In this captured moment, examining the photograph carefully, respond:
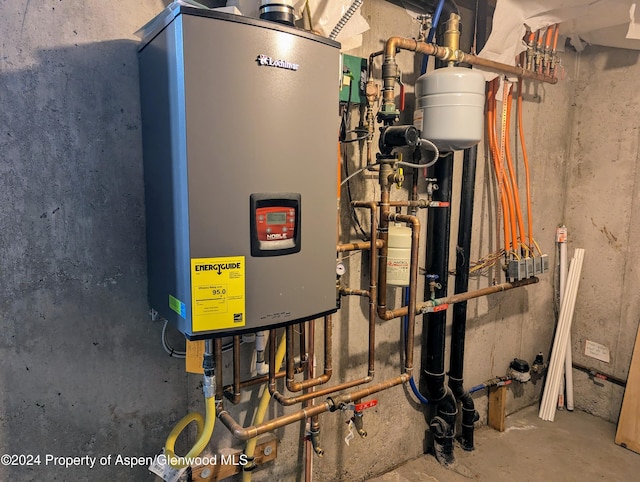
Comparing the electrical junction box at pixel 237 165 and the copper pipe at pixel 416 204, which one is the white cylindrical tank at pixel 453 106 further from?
the electrical junction box at pixel 237 165

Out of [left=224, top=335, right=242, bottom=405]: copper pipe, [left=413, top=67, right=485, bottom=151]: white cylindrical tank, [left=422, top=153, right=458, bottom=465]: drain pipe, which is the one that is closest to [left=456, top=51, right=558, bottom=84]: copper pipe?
[left=413, top=67, right=485, bottom=151]: white cylindrical tank

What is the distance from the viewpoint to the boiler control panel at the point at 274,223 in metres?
1.00

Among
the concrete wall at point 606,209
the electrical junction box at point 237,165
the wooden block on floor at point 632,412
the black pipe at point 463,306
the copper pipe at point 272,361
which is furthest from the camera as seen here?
the concrete wall at point 606,209

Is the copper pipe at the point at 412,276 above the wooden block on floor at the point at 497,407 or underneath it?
above

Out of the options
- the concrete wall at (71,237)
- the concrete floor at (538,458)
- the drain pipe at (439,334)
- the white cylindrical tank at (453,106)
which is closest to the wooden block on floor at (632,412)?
the concrete floor at (538,458)

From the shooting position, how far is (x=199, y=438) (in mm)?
1230

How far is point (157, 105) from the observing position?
1041 mm

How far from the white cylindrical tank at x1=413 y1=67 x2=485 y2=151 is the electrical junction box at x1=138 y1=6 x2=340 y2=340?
0.52m

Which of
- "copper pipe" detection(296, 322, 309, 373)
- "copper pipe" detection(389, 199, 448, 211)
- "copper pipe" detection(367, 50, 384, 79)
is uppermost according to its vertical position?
"copper pipe" detection(367, 50, 384, 79)

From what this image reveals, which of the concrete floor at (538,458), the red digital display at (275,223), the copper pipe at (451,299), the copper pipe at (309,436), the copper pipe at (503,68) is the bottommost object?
the concrete floor at (538,458)

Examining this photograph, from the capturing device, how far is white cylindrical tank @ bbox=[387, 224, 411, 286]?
1576mm

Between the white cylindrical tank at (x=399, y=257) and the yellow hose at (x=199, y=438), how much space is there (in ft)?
2.54

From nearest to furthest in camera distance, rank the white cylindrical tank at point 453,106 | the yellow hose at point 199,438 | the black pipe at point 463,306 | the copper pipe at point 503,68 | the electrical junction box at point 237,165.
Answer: the electrical junction box at point 237,165 < the yellow hose at point 199,438 < the white cylindrical tank at point 453,106 < the copper pipe at point 503,68 < the black pipe at point 463,306

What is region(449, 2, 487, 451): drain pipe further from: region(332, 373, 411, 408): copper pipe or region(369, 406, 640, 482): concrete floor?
region(332, 373, 411, 408): copper pipe
